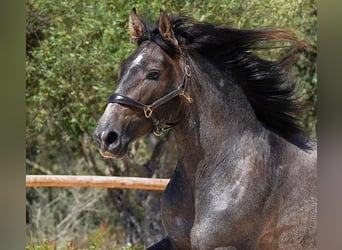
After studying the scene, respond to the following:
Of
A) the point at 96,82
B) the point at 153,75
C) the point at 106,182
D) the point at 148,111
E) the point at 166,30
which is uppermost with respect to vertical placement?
the point at 166,30

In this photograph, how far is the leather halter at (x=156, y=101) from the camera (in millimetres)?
3359

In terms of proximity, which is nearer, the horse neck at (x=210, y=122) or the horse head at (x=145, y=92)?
the horse head at (x=145, y=92)

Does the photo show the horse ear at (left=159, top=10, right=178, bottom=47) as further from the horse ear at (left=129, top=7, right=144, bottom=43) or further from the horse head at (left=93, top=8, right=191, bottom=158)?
the horse ear at (left=129, top=7, right=144, bottom=43)

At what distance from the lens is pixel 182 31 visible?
3.66m

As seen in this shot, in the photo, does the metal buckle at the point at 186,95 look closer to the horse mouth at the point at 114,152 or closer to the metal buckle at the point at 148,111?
the metal buckle at the point at 148,111

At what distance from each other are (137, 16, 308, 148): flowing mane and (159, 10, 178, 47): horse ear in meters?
0.12

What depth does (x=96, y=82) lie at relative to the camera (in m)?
6.63

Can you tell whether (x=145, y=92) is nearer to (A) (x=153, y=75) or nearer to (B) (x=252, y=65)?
(A) (x=153, y=75)

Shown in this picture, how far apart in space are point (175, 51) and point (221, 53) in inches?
12.9

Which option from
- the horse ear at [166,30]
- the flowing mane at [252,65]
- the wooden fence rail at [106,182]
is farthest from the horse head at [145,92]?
the wooden fence rail at [106,182]

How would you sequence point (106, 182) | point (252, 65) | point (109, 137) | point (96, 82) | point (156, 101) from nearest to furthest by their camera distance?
point (109, 137)
point (156, 101)
point (252, 65)
point (106, 182)
point (96, 82)

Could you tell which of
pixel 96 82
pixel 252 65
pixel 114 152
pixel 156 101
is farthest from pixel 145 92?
pixel 96 82

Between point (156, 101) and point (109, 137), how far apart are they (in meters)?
0.32
